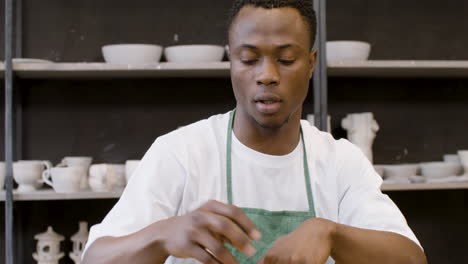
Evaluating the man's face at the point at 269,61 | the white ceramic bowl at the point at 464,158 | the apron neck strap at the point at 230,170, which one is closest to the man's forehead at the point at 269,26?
the man's face at the point at 269,61

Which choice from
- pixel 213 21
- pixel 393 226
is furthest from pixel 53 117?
pixel 393 226

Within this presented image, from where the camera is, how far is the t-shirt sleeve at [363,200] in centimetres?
127

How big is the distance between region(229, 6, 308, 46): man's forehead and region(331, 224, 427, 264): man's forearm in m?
0.42

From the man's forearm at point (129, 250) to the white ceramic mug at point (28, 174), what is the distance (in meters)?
1.16

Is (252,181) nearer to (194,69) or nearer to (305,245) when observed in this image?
(305,245)

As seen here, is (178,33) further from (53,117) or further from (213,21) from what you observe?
(53,117)

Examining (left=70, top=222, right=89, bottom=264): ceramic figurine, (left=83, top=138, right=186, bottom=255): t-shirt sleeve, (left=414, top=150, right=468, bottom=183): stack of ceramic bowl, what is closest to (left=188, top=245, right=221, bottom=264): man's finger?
(left=83, top=138, right=186, bottom=255): t-shirt sleeve

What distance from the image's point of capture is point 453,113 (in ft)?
9.21

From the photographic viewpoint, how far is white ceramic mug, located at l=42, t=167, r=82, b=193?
7.33 feet

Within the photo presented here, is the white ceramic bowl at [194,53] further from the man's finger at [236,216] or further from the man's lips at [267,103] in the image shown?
the man's finger at [236,216]

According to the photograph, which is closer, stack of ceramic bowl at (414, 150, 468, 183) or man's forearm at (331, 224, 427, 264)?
man's forearm at (331, 224, 427, 264)

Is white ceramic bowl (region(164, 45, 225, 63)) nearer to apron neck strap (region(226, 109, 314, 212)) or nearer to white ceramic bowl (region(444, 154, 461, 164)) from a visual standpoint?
apron neck strap (region(226, 109, 314, 212))

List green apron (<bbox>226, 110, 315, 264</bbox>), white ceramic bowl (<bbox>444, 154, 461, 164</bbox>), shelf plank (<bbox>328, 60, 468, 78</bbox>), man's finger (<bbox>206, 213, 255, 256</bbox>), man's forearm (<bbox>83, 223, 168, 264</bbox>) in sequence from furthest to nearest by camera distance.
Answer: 1. white ceramic bowl (<bbox>444, 154, 461, 164</bbox>)
2. shelf plank (<bbox>328, 60, 468, 78</bbox>)
3. green apron (<bbox>226, 110, 315, 264</bbox>)
4. man's forearm (<bbox>83, 223, 168, 264</bbox>)
5. man's finger (<bbox>206, 213, 255, 256</bbox>)

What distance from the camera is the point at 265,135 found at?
53.6 inches
